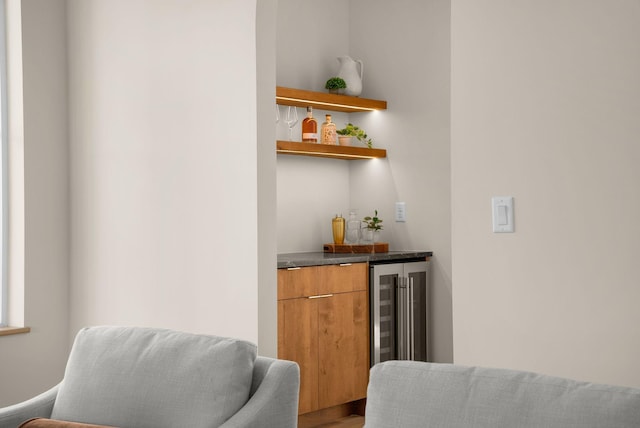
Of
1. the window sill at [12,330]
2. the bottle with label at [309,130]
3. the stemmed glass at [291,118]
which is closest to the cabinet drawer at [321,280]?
the bottle with label at [309,130]

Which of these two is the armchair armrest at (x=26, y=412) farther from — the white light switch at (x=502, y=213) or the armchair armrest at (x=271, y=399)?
the white light switch at (x=502, y=213)

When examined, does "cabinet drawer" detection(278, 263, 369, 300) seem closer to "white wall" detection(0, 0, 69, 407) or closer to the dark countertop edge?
the dark countertop edge

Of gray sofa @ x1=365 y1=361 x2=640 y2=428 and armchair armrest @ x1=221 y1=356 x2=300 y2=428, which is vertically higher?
gray sofa @ x1=365 y1=361 x2=640 y2=428

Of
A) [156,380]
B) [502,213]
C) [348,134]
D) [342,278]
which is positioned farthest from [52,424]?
[348,134]

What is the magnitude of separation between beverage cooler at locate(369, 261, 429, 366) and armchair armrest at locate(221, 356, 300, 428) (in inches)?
105

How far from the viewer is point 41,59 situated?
4.27 m

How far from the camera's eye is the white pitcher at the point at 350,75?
548 cm

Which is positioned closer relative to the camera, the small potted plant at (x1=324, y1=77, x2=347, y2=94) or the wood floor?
the wood floor

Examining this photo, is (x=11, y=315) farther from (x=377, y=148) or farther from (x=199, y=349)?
(x=377, y=148)

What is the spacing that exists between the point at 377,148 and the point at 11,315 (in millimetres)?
2585

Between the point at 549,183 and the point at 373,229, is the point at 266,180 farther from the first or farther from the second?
the point at 373,229

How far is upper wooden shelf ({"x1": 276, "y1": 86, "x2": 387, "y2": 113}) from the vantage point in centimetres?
506

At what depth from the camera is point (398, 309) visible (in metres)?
5.13

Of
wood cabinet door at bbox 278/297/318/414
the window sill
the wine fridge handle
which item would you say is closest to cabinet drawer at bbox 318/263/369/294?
wood cabinet door at bbox 278/297/318/414
